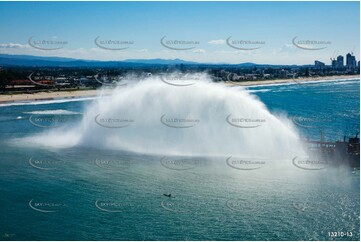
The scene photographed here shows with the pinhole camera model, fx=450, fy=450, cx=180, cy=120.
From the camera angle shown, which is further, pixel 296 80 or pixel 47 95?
pixel 296 80

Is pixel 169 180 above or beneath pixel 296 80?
above

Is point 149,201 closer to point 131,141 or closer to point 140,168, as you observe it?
point 140,168

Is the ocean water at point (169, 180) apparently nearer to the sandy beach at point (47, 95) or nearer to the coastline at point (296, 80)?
the sandy beach at point (47, 95)

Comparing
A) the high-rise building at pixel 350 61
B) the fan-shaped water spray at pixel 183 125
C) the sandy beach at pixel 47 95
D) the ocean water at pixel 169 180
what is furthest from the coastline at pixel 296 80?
the fan-shaped water spray at pixel 183 125

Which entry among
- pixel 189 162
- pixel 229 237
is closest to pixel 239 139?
pixel 189 162

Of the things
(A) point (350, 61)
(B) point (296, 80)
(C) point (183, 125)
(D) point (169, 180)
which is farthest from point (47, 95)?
(A) point (350, 61)

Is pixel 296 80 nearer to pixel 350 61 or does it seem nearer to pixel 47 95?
pixel 350 61

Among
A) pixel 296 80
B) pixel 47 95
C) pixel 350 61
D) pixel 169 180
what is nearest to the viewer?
pixel 169 180

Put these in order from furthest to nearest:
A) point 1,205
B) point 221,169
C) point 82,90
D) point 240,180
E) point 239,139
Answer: point 82,90 < point 239,139 < point 221,169 < point 240,180 < point 1,205
